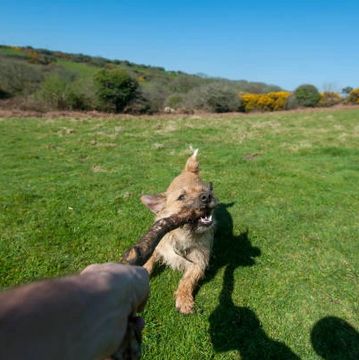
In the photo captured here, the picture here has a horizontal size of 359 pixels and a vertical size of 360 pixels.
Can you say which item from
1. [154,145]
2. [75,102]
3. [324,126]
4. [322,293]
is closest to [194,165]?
[322,293]

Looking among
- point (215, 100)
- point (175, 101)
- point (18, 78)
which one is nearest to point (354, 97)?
point (215, 100)

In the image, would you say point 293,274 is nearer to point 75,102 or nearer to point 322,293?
point 322,293

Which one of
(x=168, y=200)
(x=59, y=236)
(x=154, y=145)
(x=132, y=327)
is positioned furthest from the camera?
(x=154, y=145)

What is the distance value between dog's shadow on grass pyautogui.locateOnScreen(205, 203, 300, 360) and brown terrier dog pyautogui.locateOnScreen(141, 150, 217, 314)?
31cm

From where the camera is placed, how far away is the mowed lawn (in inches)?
163

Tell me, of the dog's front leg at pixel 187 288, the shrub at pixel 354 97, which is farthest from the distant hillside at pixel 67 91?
the dog's front leg at pixel 187 288

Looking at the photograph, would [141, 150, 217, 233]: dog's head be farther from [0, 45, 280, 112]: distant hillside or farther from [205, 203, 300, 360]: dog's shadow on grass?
[0, 45, 280, 112]: distant hillside

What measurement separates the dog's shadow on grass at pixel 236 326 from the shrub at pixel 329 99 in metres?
27.4

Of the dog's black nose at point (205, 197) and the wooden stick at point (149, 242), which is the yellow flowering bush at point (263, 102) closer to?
the dog's black nose at point (205, 197)

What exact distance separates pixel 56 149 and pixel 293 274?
8.48 meters

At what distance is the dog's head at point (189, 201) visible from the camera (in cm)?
436

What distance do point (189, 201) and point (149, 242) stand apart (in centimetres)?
164

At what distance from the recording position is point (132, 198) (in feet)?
24.5

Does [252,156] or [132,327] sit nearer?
[132,327]
